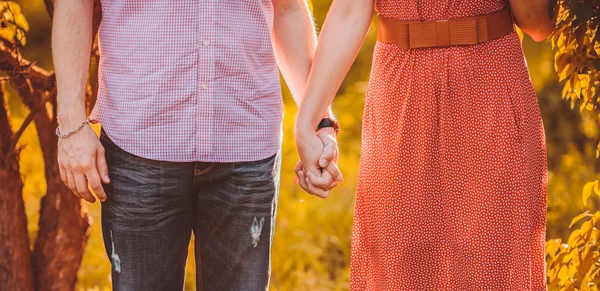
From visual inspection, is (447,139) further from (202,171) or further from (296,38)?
(202,171)

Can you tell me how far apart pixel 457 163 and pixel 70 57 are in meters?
1.00

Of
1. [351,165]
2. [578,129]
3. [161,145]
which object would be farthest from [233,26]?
[578,129]

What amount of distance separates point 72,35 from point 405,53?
2.77ft

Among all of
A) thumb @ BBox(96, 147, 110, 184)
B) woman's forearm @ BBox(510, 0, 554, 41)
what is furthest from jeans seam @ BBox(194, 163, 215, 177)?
woman's forearm @ BBox(510, 0, 554, 41)

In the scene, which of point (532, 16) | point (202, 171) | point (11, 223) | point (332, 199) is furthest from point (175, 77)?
point (332, 199)

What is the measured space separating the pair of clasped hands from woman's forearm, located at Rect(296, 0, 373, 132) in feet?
0.10

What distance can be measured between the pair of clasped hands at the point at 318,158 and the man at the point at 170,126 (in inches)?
3.2

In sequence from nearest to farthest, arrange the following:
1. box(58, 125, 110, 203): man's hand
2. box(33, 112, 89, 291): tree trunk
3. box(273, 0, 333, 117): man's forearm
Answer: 1. box(58, 125, 110, 203): man's hand
2. box(273, 0, 333, 117): man's forearm
3. box(33, 112, 89, 291): tree trunk

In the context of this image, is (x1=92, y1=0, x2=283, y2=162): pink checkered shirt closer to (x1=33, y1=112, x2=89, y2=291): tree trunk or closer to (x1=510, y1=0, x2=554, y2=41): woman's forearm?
(x1=510, y1=0, x2=554, y2=41): woman's forearm

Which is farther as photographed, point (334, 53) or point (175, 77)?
point (334, 53)

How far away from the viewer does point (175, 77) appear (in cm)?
220

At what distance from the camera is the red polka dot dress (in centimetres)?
227

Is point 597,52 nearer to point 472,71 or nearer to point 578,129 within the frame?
point 472,71

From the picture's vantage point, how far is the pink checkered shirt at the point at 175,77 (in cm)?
220
